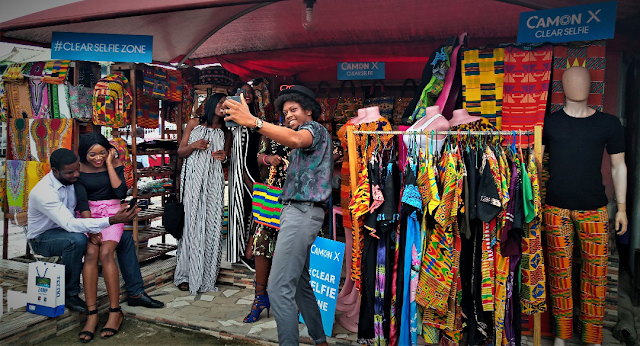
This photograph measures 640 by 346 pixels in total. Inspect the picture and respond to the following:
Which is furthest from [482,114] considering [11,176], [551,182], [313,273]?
[11,176]

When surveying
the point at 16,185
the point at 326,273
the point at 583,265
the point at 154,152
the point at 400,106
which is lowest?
the point at 326,273

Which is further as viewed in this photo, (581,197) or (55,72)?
(55,72)

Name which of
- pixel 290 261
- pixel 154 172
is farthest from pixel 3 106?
pixel 290 261

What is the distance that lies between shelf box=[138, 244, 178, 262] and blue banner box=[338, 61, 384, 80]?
2.84 metres

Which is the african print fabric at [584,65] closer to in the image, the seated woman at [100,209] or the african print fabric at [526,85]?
the african print fabric at [526,85]

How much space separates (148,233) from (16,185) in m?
1.42

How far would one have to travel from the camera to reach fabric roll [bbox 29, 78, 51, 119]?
4.42 meters

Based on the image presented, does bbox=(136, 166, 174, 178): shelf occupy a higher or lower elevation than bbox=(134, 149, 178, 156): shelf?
lower

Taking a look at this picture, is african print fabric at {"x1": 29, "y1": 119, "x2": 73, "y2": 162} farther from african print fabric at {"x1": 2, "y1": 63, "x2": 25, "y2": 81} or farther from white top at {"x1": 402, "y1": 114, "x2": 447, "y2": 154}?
white top at {"x1": 402, "y1": 114, "x2": 447, "y2": 154}

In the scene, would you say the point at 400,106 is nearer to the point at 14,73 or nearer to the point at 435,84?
the point at 435,84

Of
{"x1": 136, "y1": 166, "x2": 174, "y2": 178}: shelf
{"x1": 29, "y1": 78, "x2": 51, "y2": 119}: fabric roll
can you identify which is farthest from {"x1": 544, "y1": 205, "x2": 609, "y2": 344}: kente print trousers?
{"x1": 29, "y1": 78, "x2": 51, "y2": 119}: fabric roll

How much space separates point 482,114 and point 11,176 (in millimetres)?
4644

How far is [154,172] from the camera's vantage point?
189 inches

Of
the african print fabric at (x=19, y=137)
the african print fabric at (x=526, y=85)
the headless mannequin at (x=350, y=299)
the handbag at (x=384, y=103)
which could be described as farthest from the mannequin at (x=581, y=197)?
the african print fabric at (x=19, y=137)
